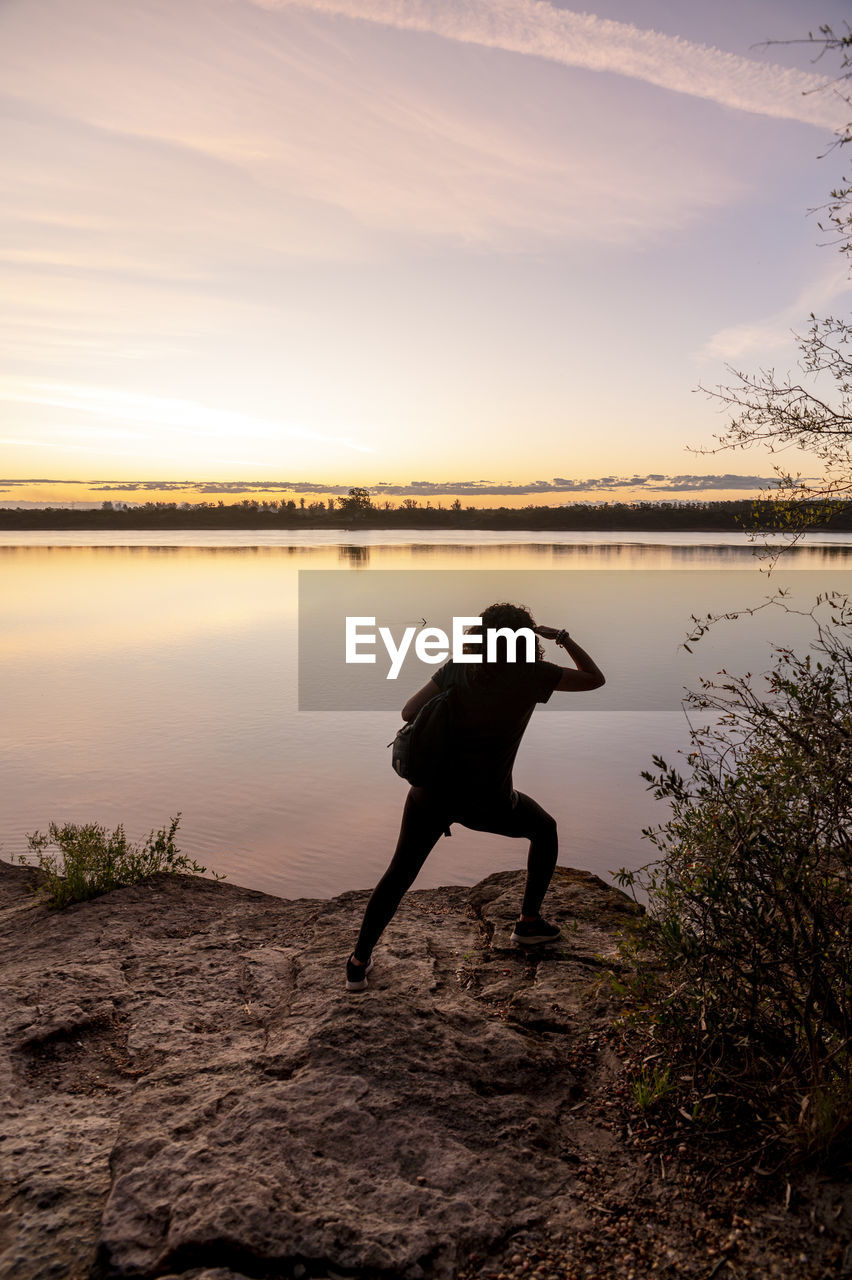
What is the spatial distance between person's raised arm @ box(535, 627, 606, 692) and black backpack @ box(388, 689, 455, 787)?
1.94 feet

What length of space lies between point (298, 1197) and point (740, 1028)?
1814 millimetres

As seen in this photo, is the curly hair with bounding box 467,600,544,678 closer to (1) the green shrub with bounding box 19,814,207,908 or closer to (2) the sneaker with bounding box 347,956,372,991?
(2) the sneaker with bounding box 347,956,372,991

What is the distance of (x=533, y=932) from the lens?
15.9 ft

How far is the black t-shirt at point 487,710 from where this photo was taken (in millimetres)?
4086

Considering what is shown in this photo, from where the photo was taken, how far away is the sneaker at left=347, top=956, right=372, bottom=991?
4.24 metres

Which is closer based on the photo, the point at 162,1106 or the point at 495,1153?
the point at 495,1153

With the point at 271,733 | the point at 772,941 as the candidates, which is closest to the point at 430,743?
the point at 772,941

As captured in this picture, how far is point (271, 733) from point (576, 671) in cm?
923

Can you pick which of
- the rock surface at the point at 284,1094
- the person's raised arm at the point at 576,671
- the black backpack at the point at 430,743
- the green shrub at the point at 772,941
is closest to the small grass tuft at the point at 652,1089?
the green shrub at the point at 772,941

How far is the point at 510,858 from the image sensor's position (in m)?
7.68

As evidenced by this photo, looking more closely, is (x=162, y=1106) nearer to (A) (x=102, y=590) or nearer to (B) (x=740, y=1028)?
(B) (x=740, y=1028)

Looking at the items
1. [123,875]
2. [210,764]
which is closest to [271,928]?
[123,875]

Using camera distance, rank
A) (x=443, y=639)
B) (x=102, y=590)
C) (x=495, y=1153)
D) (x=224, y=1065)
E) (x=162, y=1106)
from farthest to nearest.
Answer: (x=102, y=590), (x=443, y=639), (x=224, y=1065), (x=162, y=1106), (x=495, y=1153)

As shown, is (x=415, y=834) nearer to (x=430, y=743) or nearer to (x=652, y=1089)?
(x=430, y=743)
